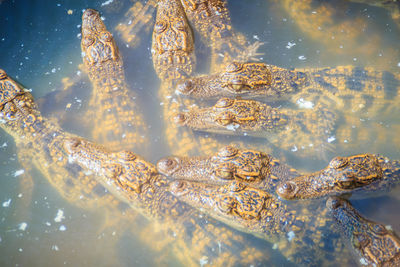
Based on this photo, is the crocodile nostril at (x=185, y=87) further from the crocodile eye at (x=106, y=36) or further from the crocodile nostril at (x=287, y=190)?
the crocodile nostril at (x=287, y=190)

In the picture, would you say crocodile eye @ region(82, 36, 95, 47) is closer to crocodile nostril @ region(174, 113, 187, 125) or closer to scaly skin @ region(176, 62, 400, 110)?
scaly skin @ region(176, 62, 400, 110)

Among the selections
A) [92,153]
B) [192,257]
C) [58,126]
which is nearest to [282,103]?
[192,257]

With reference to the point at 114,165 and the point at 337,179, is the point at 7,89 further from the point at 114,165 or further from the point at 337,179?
the point at 337,179

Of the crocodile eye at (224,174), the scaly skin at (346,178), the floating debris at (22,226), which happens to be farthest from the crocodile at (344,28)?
the floating debris at (22,226)

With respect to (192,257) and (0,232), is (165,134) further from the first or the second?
(0,232)

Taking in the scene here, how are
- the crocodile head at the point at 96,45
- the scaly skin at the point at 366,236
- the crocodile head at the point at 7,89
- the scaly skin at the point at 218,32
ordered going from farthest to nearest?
the scaly skin at the point at 218,32
the crocodile head at the point at 96,45
the crocodile head at the point at 7,89
the scaly skin at the point at 366,236

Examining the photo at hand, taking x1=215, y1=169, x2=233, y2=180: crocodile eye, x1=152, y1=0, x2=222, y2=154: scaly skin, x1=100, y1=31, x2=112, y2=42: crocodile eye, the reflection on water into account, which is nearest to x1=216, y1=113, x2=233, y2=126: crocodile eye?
x1=152, y1=0, x2=222, y2=154: scaly skin

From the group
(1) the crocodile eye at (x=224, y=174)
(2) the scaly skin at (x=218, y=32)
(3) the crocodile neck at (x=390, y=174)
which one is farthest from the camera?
(2) the scaly skin at (x=218, y=32)
